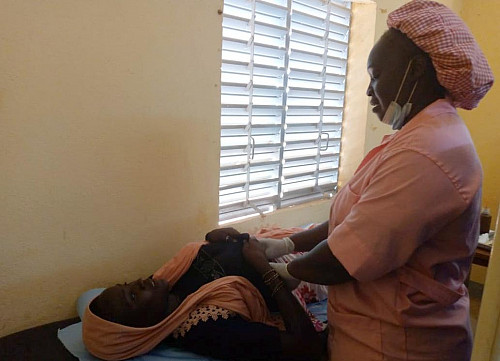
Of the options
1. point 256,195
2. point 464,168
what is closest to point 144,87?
point 256,195

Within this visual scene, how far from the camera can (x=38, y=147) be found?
1227mm

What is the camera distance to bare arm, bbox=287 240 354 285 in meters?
0.95

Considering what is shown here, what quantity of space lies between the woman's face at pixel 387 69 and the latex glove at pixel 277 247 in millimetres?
680

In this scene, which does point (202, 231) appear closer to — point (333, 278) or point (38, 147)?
point (38, 147)

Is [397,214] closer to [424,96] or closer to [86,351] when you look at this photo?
[424,96]

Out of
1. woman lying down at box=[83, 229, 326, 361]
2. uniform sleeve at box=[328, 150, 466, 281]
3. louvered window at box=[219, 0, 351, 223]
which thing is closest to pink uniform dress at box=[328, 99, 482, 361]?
uniform sleeve at box=[328, 150, 466, 281]

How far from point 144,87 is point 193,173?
1.38 feet

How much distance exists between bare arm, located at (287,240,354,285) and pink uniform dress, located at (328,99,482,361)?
3 cm

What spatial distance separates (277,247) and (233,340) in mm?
444

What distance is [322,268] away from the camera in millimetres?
974

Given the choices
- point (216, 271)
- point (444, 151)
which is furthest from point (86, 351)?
point (444, 151)

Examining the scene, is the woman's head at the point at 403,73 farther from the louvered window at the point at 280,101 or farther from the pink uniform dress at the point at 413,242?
the louvered window at the point at 280,101

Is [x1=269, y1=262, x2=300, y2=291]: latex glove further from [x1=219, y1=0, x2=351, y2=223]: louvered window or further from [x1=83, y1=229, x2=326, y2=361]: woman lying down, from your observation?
[x1=219, y1=0, x2=351, y2=223]: louvered window

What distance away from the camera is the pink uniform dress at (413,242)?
33.2 inches
